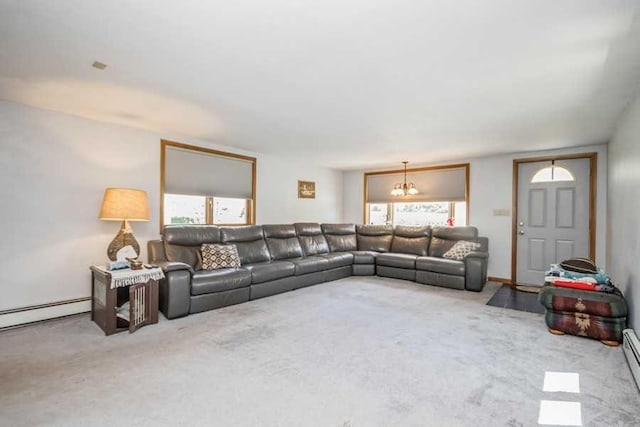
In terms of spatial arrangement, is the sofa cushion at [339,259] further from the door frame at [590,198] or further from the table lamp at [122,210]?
the table lamp at [122,210]

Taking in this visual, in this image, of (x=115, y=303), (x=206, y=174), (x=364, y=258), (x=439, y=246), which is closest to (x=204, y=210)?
(x=206, y=174)

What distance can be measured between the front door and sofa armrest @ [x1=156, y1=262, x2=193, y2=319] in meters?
5.00

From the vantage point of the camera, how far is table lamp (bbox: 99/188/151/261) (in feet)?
11.0

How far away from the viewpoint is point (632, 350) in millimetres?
2355

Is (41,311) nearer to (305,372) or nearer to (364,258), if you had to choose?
(305,372)

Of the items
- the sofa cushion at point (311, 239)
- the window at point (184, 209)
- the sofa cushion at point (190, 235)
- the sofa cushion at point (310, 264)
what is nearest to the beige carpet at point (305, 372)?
→ the sofa cushion at point (190, 235)

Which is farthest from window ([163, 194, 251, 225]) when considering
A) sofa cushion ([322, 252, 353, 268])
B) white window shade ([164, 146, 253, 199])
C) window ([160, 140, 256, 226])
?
sofa cushion ([322, 252, 353, 268])

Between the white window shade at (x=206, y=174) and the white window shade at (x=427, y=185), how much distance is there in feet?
10.0

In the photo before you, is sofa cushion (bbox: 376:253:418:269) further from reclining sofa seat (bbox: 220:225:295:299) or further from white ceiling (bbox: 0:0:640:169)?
white ceiling (bbox: 0:0:640:169)

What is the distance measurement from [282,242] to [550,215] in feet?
14.5

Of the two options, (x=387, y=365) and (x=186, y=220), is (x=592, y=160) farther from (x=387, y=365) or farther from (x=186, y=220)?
(x=186, y=220)

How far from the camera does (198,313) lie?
3652 millimetres

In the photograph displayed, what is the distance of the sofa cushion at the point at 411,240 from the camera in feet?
19.7

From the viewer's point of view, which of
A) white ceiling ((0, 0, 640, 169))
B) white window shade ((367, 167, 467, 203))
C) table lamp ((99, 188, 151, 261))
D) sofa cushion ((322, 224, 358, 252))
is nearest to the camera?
white ceiling ((0, 0, 640, 169))
